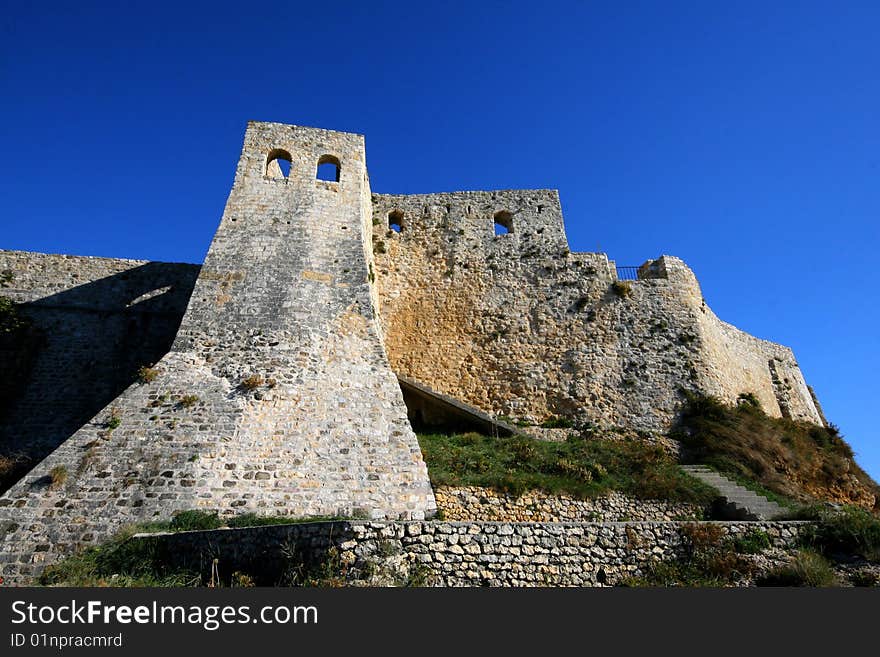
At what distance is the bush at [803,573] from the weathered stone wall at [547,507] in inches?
148

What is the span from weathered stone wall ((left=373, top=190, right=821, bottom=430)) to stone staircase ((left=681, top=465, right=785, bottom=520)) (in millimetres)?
3223

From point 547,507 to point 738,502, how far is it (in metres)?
4.62

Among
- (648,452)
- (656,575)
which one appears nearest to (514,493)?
(656,575)

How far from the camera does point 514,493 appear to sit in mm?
11250

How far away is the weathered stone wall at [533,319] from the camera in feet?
55.5

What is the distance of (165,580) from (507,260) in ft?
50.4

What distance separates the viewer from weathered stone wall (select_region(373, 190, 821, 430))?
16.9 m

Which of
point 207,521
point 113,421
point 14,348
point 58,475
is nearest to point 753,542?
point 207,521

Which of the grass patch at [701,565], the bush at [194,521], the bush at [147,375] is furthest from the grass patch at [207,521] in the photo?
the grass patch at [701,565]

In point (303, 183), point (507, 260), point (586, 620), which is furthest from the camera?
point (507, 260)

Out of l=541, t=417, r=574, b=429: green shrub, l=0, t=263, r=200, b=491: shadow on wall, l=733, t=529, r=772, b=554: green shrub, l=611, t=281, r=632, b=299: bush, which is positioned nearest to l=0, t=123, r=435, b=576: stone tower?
l=0, t=263, r=200, b=491: shadow on wall

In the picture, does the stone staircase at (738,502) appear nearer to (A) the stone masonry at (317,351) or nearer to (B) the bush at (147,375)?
(A) the stone masonry at (317,351)

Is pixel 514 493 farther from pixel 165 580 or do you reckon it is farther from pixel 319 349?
pixel 165 580

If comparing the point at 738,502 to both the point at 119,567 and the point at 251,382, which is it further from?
the point at 119,567
